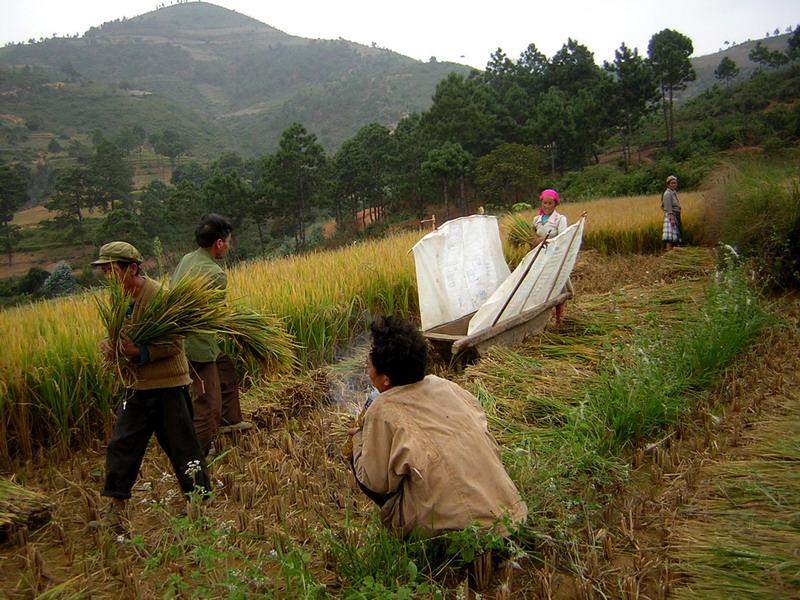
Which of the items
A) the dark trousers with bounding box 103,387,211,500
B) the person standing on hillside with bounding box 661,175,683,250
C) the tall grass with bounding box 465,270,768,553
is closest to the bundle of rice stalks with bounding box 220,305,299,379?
the dark trousers with bounding box 103,387,211,500

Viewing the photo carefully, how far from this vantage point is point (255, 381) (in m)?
4.35

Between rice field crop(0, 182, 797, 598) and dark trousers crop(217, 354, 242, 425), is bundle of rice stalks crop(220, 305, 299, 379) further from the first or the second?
rice field crop(0, 182, 797, 598)

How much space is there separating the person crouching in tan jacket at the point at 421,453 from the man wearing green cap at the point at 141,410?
1.04 m

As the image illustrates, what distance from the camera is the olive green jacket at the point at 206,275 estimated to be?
3.30 meters

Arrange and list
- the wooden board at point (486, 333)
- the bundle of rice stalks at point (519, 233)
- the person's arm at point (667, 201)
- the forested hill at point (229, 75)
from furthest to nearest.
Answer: the forested hill at point (229, 75) < the person's arm at point (667, 201) < the bundle of rice stalks at point (519, 233) < the wooden board at point (486, 333)

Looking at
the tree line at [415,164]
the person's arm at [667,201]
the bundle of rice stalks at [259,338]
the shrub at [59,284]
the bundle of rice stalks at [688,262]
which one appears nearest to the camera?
the bundle of rice stalks at [259,338]

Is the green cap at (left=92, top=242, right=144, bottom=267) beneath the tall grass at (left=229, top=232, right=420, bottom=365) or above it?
above

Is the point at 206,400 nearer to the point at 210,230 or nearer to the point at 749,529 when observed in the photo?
the point at 210,230

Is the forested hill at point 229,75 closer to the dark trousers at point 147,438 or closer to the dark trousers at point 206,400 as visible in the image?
the dark trousers at point 206,400

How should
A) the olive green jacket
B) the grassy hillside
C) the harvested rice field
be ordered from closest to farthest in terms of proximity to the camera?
the harvested rice field, the olive green jacket, the grassy hillside

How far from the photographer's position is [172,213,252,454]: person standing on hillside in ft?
10.9

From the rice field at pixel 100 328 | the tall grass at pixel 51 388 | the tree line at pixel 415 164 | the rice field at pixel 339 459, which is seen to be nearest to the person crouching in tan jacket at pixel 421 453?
the rice field at pixel 339 459

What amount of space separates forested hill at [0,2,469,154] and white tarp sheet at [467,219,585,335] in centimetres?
6666

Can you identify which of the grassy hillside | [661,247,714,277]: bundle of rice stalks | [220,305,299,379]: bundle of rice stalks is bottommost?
[661,247,714,277]: bundle of rice stalks
